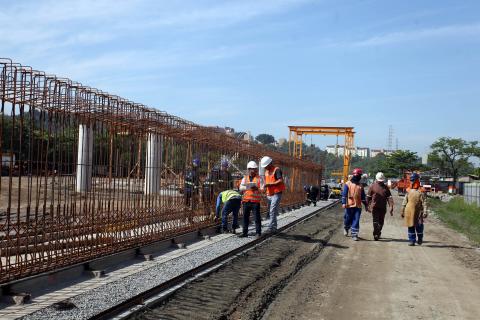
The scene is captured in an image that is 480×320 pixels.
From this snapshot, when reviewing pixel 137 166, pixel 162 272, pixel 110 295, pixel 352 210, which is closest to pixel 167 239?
pixel 137 166

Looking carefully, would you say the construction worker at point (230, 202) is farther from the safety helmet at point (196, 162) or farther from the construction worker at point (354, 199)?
the construction worker at point (354, 199)

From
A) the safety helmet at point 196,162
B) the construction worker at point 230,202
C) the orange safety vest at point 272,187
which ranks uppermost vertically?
the safety helmet at point 196,162

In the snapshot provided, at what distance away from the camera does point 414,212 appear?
1383 centimetres

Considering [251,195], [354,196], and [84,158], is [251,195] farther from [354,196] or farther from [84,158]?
[84,158]

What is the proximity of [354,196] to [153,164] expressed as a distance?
591 cm

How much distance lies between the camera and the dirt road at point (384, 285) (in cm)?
708

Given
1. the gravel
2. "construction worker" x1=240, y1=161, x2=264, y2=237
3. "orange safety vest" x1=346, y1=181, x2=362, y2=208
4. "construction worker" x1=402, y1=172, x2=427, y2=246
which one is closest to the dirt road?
"construction worker" x1=402, y1=172, x2=427, y2=246

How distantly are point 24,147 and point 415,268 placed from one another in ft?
24.2

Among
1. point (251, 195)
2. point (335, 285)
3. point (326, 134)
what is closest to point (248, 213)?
point (251, 195)

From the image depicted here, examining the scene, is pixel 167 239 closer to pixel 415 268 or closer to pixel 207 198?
pixel 207 198

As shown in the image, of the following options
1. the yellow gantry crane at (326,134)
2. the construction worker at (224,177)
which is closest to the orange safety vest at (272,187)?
the construction worker at (224,177)

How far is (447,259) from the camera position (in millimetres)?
11914

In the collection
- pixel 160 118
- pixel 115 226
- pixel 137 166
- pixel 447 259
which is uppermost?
pixel 160 118

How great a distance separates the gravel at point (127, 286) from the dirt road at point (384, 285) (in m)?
1.77
